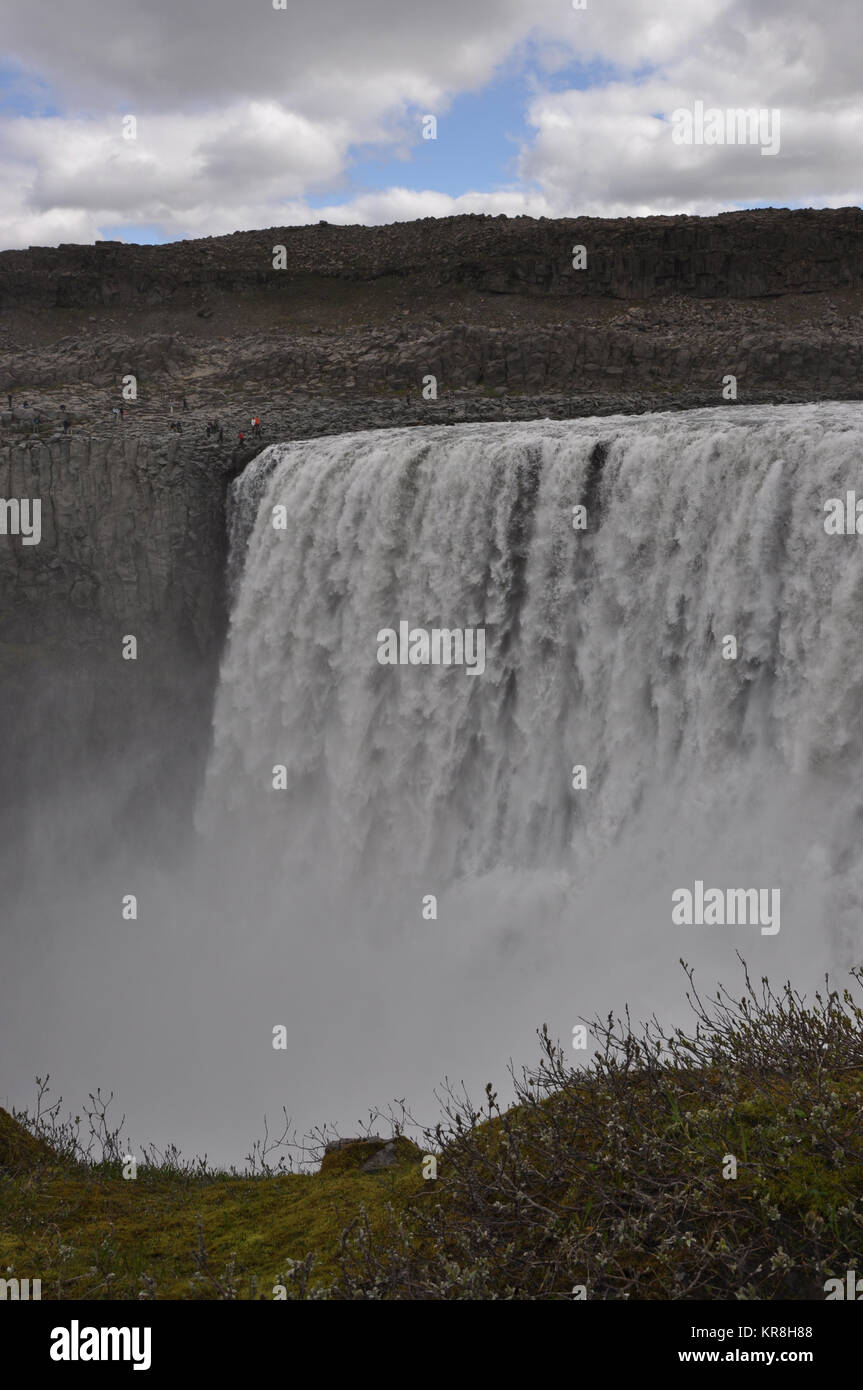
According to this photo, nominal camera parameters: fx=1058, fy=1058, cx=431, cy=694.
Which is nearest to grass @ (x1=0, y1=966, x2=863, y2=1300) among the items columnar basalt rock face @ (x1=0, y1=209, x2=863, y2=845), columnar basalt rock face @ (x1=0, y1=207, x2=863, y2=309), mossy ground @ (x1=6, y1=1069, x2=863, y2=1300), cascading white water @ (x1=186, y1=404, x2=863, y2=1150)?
mossy ground @ (x1=6, y1=1069, x2=863, y2=1300)

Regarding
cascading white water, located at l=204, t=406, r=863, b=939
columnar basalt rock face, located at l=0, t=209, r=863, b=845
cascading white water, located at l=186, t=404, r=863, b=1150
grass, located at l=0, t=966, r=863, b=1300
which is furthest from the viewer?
columnar basalt rock face, located at l=0, t=209, r=863, b=845

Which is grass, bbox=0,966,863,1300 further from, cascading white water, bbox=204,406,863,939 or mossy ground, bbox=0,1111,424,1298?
cascading white water, bbox=204,406,863,939

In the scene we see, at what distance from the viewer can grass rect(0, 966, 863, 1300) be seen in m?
4.77

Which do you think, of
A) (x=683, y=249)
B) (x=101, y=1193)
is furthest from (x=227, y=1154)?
(x=683, y=249)

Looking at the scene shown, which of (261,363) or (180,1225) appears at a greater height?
(261,363)

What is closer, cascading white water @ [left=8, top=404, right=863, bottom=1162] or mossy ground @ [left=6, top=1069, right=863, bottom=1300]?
mossy ground @ [left=6, top=1069, right=863, bottom=1300]

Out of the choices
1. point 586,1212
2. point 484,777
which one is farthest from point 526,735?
point 586,1212

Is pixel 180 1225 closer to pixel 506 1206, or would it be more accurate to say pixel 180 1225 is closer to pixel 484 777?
pixel 506 1206

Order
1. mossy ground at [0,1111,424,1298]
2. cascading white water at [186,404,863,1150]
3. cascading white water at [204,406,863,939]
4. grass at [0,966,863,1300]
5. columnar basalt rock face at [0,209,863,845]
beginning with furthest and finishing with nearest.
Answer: columnar basalt rock face at [0,209,863,845] → cascading white water at [204,406,863,939] → cascading white water at [186,404,863,1150] → mossy ground at [0,1111,424,1298] → grass at [0,966,863,1300]

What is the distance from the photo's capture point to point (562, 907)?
19.2 metres

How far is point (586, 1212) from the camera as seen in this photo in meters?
5.10

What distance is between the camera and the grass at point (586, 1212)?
4.77m
